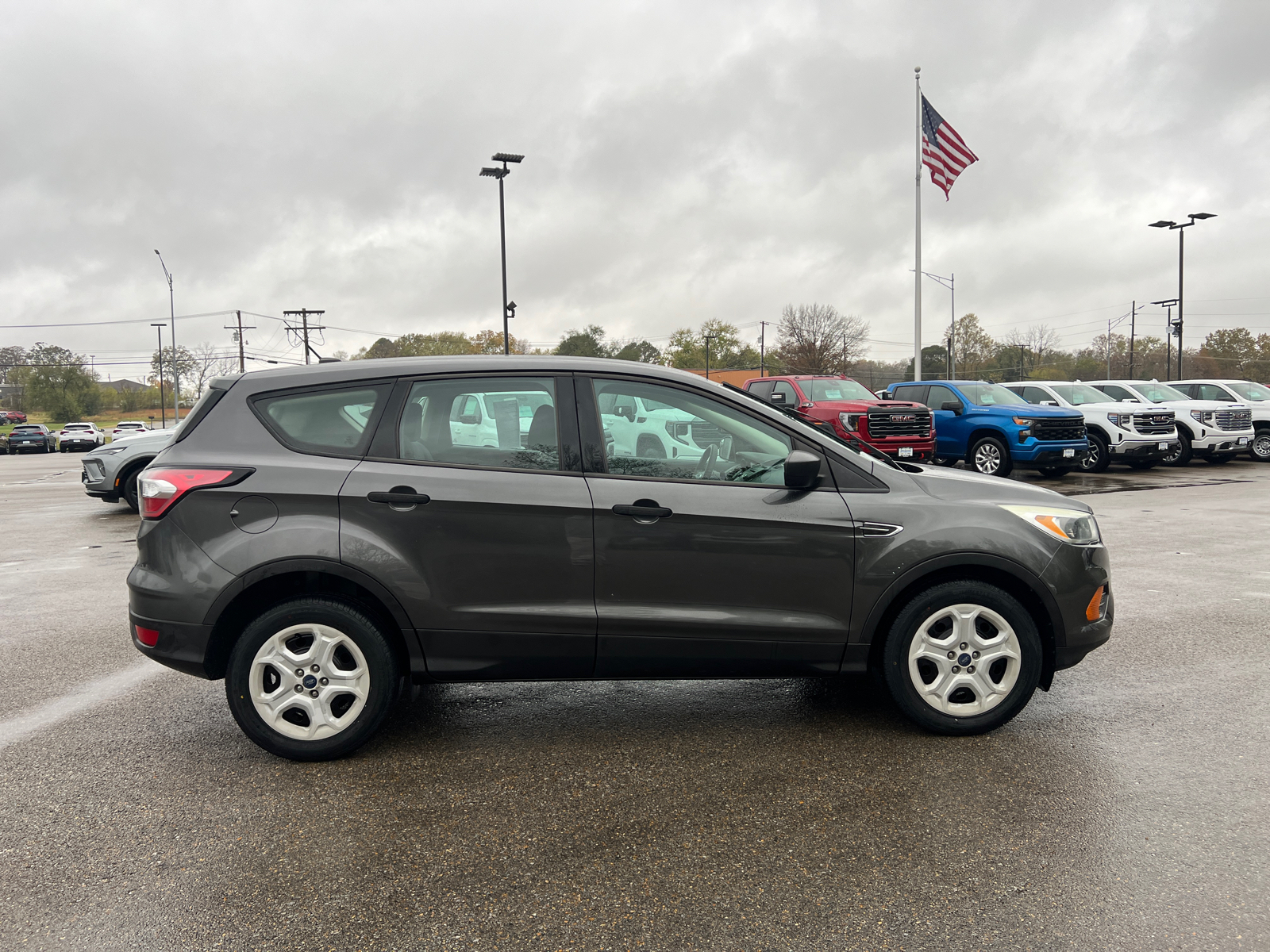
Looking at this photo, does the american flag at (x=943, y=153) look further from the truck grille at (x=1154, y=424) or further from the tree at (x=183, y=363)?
the tree at (x=183, y=363)

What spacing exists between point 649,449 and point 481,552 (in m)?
0.86

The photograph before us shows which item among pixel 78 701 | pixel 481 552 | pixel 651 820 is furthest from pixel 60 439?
pixel 651 820

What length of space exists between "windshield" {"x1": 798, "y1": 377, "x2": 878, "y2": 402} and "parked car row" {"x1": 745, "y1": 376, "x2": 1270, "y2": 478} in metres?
0.02

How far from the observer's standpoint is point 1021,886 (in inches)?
110

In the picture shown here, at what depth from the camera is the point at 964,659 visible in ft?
13.0

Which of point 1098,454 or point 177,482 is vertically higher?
point 177,482

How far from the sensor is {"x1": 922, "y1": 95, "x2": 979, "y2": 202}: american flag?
23547 millimetres

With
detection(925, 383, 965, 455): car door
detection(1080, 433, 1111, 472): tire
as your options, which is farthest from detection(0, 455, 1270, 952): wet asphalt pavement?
detection(1080, 433, 1111, 472): tire

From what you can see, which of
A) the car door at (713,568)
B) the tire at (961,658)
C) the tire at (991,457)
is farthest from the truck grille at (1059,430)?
the car door at (713,568)

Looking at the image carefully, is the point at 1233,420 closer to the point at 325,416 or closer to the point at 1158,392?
the point at 1158,392

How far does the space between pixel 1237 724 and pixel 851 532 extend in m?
2.09

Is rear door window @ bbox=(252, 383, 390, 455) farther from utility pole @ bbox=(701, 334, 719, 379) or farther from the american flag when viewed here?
utility pole @ bbox=(701, 334, 719, 379)

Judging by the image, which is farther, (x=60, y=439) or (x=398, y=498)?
(x=60, y=439)

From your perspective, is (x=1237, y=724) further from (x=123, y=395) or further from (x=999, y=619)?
(x=123, y=395)
